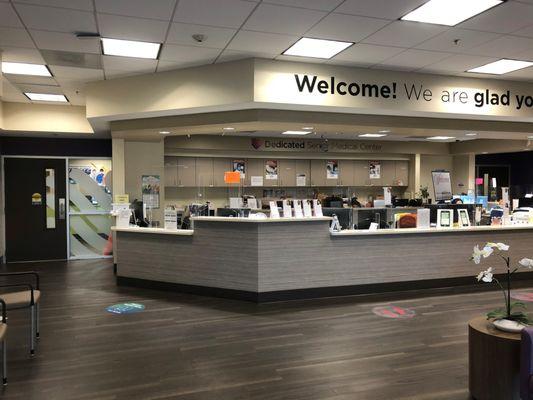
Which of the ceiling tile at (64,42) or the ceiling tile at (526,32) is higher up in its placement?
the ceiling tile at (526,32)

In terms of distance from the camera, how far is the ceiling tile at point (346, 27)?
4.09m

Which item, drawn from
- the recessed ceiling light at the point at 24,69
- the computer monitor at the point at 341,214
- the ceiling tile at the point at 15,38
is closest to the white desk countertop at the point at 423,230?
the computer monitor at the point at 341,214

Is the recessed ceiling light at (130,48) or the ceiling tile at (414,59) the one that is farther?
the ceiling tile at (414,59)

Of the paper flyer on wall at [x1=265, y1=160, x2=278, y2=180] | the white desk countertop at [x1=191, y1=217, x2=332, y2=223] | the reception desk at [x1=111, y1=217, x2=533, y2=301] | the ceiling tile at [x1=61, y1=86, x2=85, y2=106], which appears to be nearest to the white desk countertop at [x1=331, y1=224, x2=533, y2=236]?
the reception desk at [x1=111, y1=217, x2=533, y2=301]

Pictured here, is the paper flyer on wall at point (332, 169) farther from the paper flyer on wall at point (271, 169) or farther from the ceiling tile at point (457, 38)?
the ceiling tile at point (457, 38)

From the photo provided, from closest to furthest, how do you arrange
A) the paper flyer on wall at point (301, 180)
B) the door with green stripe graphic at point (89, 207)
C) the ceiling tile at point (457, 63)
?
the ceiling tile at point (457, 63) → the door with green stripe graphic at point (89, 207) → the paper flyer on wall at point (301, 180)

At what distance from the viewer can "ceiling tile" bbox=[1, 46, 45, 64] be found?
4.93 m

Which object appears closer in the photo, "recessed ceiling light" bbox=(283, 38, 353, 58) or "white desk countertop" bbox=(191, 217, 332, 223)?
"recessed ceiling light" bbox=(283, 38, 353, 58)

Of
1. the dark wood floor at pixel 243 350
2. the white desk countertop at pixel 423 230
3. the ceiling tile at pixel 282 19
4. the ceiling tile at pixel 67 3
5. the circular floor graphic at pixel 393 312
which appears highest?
the ceiling tile at pixel 282 19

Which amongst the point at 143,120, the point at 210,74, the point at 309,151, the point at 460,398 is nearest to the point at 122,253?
the point at 143,120

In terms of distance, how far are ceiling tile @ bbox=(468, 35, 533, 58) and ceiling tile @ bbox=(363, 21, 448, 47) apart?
832 mm

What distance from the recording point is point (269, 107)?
569 cm

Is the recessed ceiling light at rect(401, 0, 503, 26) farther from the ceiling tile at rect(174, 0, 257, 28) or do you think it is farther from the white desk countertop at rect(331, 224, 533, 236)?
the white desk countertop at rect(331, 224, 533, 236)

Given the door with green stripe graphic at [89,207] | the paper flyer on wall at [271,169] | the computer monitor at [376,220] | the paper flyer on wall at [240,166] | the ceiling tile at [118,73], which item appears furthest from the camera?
the paper flyer on wall at [271,169]
